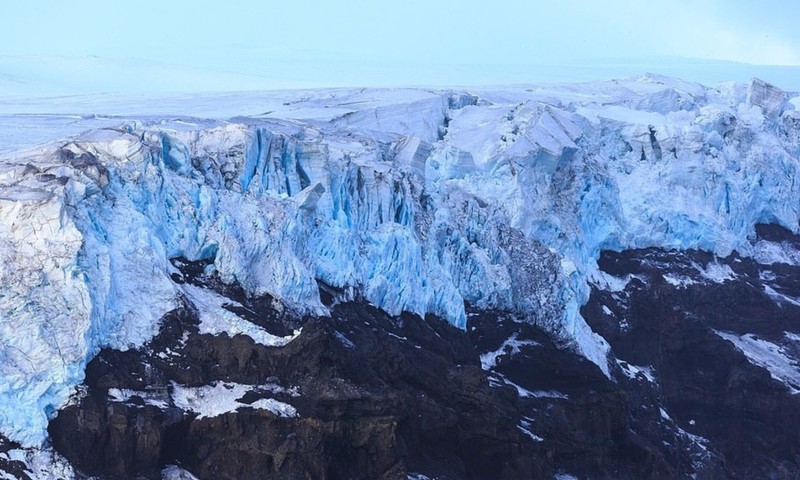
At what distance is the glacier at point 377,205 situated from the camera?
28.5 m

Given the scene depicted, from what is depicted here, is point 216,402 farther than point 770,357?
No

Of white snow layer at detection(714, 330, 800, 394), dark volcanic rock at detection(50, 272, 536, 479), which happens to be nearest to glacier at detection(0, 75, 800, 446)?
dark volcanic rock at detection(50, 272, 536, 479)

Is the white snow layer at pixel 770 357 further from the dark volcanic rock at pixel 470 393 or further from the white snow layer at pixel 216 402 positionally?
the white snow layer at pixel 216 402

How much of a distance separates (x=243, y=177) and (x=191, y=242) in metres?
3.01

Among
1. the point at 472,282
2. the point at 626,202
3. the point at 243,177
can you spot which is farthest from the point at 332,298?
the point at 626,202

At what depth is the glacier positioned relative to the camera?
1123 inches

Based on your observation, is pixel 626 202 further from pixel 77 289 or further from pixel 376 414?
pixel 77 289

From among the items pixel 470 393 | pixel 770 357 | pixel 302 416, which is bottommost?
pixel 770 357

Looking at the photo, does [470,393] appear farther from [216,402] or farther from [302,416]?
[216,402]

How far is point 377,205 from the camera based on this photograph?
121ft

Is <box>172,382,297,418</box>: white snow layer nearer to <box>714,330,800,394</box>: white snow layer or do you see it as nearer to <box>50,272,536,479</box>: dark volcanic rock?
<box>50,272,536,479</box>: dark volcanic rock

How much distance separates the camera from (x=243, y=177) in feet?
113

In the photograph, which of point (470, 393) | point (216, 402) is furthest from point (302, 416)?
point (470, 393)

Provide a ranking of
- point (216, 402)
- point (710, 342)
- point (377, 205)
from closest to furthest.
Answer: point (216, 402), point (377, 205), point (710, 342)
